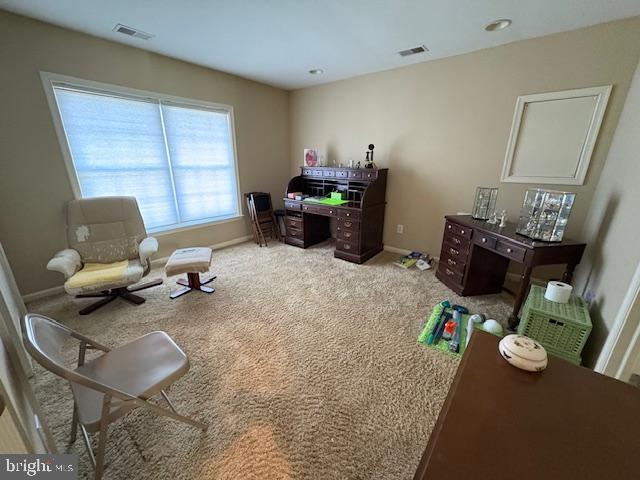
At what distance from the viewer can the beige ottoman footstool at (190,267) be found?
7.93ft

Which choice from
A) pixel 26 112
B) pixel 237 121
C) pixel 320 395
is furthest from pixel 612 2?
pixel 26 112

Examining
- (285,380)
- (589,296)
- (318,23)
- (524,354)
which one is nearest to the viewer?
(524,354)

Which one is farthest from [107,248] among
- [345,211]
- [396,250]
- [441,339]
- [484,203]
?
[484,203]

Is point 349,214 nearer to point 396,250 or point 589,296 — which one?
point 396,250

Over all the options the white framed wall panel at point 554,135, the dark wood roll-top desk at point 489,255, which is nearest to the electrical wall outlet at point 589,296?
the dark wood roll-top desk at point 489,255

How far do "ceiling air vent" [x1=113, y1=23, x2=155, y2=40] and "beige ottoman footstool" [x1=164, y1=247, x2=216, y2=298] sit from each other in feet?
6.99

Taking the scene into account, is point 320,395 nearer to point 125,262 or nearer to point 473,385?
point 473,385

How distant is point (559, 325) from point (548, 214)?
90cm

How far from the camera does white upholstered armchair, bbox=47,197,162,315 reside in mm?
2209

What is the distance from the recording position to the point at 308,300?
2.51 metres

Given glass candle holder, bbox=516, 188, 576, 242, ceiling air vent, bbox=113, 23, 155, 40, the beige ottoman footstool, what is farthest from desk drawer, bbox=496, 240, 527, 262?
ceiling air vent, bbox=113, 23, 155, 40

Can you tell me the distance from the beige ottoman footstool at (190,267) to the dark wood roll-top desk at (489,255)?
258cm

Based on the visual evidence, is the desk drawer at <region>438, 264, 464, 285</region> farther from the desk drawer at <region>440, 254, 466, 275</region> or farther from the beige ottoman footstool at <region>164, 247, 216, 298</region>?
the beige ottoman footstool at <region>164, 247, 216, 298</region>

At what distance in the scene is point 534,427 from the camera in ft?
1.84
